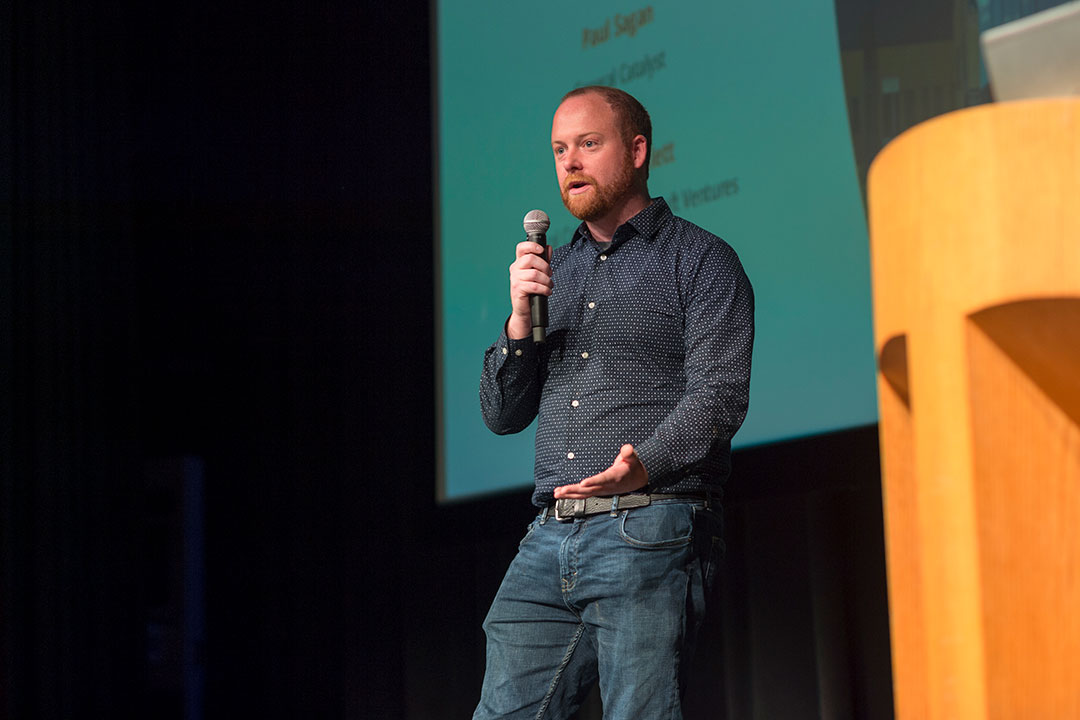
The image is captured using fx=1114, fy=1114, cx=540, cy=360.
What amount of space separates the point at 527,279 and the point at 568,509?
1.05 ft

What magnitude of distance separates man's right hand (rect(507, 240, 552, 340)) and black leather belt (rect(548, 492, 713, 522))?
26cm

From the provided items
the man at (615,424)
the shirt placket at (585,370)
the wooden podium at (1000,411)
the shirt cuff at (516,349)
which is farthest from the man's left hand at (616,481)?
the wooden podium at (1000,411)

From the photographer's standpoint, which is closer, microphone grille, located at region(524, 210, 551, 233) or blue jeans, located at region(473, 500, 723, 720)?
blue jeans, located at region(473, 500, 723, 720)

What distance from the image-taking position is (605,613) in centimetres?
144

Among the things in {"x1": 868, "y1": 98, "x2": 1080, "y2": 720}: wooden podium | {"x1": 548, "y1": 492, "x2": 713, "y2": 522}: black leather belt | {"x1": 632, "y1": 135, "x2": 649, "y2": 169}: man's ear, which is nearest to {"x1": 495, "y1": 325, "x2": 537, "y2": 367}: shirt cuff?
{"x1": 548, "y1": 492, "x2": 713, "y2": 522}: black leather belt

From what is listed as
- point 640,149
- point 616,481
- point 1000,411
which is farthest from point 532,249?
point 1000,411

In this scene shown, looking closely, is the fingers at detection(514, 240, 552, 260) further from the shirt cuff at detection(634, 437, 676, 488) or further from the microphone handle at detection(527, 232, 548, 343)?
the shirt cuff at detection(634, 437, 676, 488)

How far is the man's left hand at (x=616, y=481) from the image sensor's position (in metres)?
1.34

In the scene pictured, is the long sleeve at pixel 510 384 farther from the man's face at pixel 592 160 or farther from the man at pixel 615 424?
the man's face at pixel 592 160

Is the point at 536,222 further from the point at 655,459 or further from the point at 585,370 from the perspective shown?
the point at 655,459

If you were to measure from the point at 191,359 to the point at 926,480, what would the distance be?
3.01 meters

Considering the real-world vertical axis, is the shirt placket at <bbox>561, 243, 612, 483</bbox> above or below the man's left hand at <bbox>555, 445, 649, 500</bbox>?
above

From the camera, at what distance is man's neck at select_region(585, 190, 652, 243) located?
66.2 inches

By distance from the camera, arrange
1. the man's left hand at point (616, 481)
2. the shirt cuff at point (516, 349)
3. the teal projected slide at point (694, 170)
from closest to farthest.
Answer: the man's left hand at point (616, 481) → the shirt cuff at point (516, 349) → the teal projected slide at point (694, 170)
